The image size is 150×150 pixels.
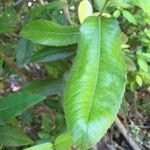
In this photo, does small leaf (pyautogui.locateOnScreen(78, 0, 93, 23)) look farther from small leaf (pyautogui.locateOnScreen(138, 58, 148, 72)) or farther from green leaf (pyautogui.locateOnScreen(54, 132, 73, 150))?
small leaf (pyautogui.locateOnScreen(138, 58, 148, 72))

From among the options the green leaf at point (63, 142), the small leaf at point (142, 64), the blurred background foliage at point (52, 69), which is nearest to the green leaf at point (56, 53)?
the blurred background foliage at point (52, 69)

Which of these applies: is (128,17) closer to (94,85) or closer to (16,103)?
(16,103)

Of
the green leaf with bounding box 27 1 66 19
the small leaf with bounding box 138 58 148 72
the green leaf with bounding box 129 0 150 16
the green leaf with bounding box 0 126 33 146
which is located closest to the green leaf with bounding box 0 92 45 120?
the green leaf with bounding box 0 126 33 146

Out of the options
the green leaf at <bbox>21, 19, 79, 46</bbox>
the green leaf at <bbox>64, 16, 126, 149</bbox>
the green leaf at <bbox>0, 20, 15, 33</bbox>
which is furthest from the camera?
the green leaf at <bbox>0, 20, 15, 33</bbox>

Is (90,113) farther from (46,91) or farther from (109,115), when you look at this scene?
(46,91)

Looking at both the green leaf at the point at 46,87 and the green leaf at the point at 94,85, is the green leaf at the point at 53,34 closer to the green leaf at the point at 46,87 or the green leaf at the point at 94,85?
the green leaf at the point at 94,85

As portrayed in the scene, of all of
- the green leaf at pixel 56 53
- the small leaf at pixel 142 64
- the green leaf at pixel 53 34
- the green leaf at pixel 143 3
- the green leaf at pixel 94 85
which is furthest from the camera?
the small leaf at pixel 142 64
